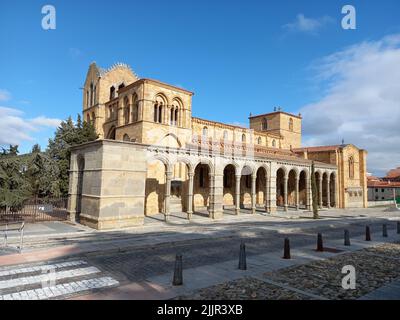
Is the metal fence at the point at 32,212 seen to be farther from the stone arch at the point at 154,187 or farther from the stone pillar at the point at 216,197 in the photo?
the stone pillar at the point at 216,197

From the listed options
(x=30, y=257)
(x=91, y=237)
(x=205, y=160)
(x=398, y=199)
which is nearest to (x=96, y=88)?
(x=205, y=160)

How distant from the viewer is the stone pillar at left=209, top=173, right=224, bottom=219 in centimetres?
2420

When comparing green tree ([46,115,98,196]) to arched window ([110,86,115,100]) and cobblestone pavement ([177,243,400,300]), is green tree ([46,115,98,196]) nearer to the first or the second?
arched window ([110,86,115,100])

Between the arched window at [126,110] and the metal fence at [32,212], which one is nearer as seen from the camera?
the metal fence at [32,212]

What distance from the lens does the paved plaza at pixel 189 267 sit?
7.16m

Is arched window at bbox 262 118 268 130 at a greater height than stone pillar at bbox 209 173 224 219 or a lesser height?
greater

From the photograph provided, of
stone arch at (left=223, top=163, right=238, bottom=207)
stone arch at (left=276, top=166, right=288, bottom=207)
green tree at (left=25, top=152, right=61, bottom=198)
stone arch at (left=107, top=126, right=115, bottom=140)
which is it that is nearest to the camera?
green tree at (left=25, top=152, right=61, bottom=198)

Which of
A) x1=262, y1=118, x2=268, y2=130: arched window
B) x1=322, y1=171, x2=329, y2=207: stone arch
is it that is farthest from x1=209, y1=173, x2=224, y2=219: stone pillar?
→ x1=262, y1=118, x2=268, y2=130: arched window

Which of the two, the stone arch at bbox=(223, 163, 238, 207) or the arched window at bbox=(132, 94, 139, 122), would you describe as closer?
the arched window at bbox=(132, 94, 139, 122)

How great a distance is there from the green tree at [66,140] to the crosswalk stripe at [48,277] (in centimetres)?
2284

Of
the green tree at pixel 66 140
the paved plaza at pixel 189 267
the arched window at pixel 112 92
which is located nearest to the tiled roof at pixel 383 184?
the paved plaza at pixel 189 267

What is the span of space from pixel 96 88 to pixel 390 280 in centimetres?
3435

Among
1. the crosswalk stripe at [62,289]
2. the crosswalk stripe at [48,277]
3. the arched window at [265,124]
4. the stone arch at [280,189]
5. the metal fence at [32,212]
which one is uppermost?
the arched window at [265,124]

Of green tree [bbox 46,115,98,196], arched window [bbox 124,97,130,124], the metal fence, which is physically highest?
arched window [bbox 124,97,130,124]
